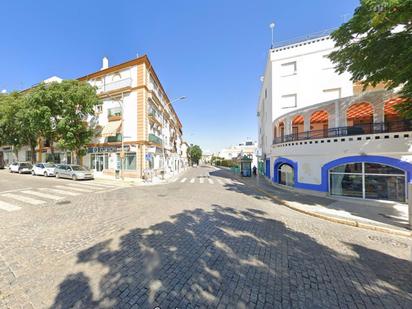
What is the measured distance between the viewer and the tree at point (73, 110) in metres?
19.2

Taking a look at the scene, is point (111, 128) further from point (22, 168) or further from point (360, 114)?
point (360, 114)

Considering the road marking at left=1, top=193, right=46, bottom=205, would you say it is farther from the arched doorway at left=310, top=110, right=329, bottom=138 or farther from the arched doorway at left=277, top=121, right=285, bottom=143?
the arched doorway at left=277, top=121, right=285, bottom=143

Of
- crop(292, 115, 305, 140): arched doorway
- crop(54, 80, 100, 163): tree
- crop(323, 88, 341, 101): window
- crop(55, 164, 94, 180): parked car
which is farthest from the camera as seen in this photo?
crop(54, 80, 100, 163): tree

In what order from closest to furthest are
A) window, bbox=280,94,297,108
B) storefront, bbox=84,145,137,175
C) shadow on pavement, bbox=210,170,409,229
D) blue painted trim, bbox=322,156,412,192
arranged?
1. shadow on pavement, bbox=210,170,409,229
2. blue painted trim, bbox=322,156,412,192
3. window, bbox=280,94,297,108
4. storefront, bbox=84,145,137,175

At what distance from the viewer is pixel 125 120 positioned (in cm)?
2189

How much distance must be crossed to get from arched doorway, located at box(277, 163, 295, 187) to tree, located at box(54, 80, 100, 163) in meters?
20.8

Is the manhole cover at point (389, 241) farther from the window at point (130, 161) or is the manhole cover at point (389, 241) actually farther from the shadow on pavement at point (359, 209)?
the window at point (130, 161)

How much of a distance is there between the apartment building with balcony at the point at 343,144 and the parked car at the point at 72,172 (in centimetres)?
1808

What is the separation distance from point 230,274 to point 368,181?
34.2 feet

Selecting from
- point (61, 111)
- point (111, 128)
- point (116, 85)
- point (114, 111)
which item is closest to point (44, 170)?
point (61, 111)

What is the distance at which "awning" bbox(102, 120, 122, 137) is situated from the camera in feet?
72.5

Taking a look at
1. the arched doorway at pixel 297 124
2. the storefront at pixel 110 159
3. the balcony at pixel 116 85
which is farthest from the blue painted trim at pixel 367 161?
the balcony at pixel 116 85

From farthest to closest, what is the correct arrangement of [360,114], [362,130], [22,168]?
1. [22,168]
2. [360,114]
3. [362,130]

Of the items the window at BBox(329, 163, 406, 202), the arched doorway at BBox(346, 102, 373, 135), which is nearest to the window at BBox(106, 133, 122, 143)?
the window at BBox(329, 163, 406, 202)
